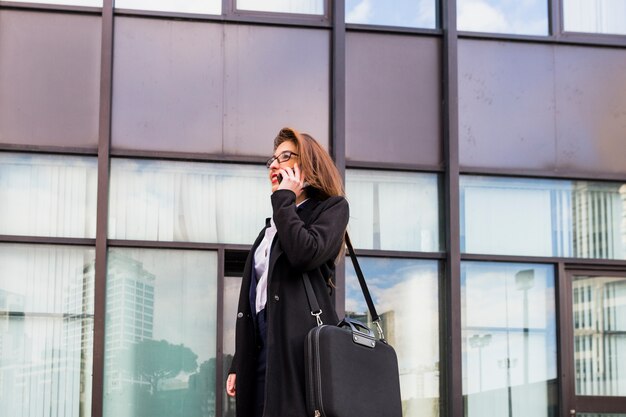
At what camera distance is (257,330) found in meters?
3.56

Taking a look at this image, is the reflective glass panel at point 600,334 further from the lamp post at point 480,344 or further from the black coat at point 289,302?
the black coat at point 289,302

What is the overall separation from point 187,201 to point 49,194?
3.33ft

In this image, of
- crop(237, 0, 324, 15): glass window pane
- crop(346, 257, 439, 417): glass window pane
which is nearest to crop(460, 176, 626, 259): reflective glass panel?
crop(346, 257, 439, 417): glass window pane

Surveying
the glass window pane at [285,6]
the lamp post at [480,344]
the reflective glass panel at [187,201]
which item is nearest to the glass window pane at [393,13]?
the glass window pane at [285,6]

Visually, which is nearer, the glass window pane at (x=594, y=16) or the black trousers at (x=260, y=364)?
the black trousers at (x=260, y=364)

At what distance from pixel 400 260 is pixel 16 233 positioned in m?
2.89

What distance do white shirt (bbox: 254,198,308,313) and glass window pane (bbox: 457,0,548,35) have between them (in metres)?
4.83

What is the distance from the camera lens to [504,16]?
8.22 meters

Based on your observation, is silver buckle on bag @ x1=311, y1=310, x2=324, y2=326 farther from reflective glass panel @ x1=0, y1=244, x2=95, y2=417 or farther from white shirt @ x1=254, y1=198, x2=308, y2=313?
reflective glass panel @ x1=0, y1=244, x2=95, y2=417

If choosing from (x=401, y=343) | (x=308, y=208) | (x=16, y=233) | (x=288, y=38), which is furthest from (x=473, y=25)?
(x=308, y=208)

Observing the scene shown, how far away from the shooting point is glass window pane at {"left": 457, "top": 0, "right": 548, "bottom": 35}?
8156 millimetres

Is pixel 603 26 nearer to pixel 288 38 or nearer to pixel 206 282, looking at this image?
pixel 288 38

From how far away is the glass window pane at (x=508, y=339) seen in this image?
782cm

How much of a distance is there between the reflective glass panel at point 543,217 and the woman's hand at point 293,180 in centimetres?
443
